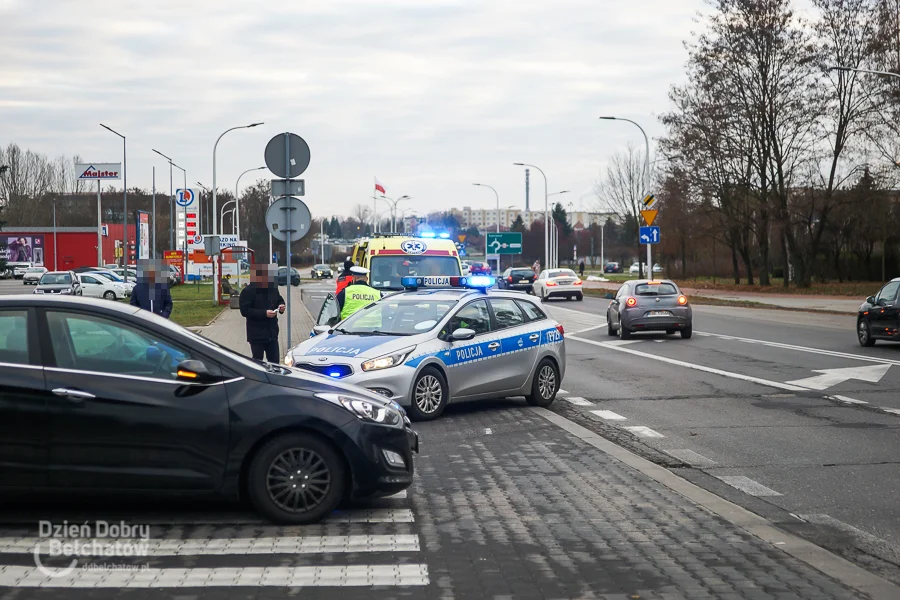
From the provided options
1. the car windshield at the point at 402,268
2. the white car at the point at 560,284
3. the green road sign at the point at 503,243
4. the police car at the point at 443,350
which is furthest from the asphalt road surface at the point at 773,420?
the green road sign at the point at 503,243

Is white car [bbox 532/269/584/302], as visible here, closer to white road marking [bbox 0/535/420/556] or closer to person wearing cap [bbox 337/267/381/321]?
person wearing cap [bbox 337/267/381/321]

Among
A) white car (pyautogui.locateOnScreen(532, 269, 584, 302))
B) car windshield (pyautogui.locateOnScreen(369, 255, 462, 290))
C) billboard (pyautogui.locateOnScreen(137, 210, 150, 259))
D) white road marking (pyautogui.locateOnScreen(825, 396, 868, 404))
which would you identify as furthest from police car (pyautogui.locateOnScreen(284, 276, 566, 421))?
white car (pyautogui.locateOnScreen(532, 269, 584, 302))

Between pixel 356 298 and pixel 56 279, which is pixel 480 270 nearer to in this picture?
pixel 56 279

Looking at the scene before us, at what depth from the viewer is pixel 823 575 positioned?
538 cm

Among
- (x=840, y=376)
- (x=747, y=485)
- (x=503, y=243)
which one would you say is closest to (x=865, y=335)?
(x=840, y=376)

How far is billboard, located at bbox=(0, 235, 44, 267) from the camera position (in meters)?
102

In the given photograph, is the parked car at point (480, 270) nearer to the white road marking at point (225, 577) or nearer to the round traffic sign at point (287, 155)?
the round traffic sign at point (287, 155)

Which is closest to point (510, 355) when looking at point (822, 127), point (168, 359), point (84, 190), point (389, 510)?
point (389, 510)

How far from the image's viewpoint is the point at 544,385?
1281 centimetres

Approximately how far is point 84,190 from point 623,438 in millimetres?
120941

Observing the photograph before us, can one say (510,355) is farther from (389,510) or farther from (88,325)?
(88,325)

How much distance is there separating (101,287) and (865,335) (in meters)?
41.0

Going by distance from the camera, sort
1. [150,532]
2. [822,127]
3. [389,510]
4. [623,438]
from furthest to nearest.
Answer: [822,127] → [623,438] → [389,510] → [150,532]

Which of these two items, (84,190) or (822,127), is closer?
(822,127)
